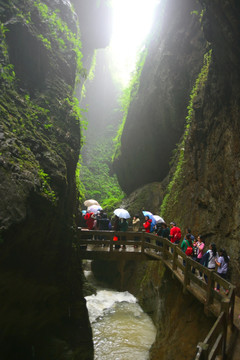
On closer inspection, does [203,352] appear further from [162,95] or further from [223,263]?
[162,95]

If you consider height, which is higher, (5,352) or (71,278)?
(71,278)

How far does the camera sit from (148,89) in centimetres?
2503

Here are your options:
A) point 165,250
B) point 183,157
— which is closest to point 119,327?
point 165,250

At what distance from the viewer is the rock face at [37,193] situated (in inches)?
313

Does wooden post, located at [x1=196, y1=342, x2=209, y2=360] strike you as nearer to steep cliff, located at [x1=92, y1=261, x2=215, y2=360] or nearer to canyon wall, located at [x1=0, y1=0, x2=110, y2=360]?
steep cliff, located at [x1=92, y1=261, x2=215, y2=360]

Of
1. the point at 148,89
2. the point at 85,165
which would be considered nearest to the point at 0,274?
the point at 148,89

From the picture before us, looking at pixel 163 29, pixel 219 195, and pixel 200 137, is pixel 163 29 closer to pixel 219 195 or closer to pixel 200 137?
pixel 200 137

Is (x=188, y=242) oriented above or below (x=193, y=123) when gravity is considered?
below

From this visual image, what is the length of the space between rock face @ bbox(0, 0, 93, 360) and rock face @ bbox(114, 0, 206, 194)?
9698 mm

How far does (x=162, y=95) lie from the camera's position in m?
23.1

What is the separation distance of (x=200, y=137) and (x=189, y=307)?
29.2 ft

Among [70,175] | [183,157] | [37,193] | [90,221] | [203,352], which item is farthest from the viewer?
[183,157]

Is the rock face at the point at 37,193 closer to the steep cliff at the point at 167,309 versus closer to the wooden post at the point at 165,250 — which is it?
the steep cliff at the point at 167,309

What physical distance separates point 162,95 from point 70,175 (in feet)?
45.3
